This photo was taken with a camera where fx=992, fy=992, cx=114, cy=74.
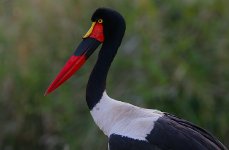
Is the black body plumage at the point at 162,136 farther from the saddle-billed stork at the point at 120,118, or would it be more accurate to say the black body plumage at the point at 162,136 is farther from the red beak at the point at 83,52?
the red beak at the point at 83,52

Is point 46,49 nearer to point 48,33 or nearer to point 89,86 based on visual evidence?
point 48,33

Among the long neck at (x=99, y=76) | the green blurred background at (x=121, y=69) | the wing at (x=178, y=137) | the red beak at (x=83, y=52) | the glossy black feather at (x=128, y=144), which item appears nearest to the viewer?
the wing at (x=178, y=137)

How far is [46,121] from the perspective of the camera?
10719mm

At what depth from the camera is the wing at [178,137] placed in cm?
708

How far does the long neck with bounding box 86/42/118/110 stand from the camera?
7.74 metres

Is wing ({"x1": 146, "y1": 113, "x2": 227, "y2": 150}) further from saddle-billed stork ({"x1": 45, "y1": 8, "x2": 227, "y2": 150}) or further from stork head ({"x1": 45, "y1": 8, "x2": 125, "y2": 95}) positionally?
stork head ({"x1": 45, "y1": 8, "x2": 125, "y2": 95})

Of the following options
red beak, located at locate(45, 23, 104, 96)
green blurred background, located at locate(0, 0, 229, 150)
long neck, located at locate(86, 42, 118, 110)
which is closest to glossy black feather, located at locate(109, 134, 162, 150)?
long neck, located at locate(86, 42, 118, 110)

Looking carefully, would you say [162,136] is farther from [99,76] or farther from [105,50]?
[105,50]

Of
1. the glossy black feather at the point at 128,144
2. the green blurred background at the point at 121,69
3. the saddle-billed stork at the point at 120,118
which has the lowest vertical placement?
the green blurred background at the point at 121,69

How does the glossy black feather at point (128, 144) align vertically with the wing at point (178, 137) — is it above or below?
below

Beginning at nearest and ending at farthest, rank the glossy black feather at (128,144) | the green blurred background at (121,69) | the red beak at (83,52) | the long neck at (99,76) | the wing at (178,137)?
the wing at (178,137) → the glossy black feather at (128,144) → the long neck at (99,76) → the red beak at (83,52) → the green blurred background at (121,69)

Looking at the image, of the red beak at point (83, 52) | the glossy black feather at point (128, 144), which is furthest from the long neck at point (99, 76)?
the glossy black feather at point (128, 144)

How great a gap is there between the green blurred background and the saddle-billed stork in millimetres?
2470

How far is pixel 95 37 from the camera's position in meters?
7.89
